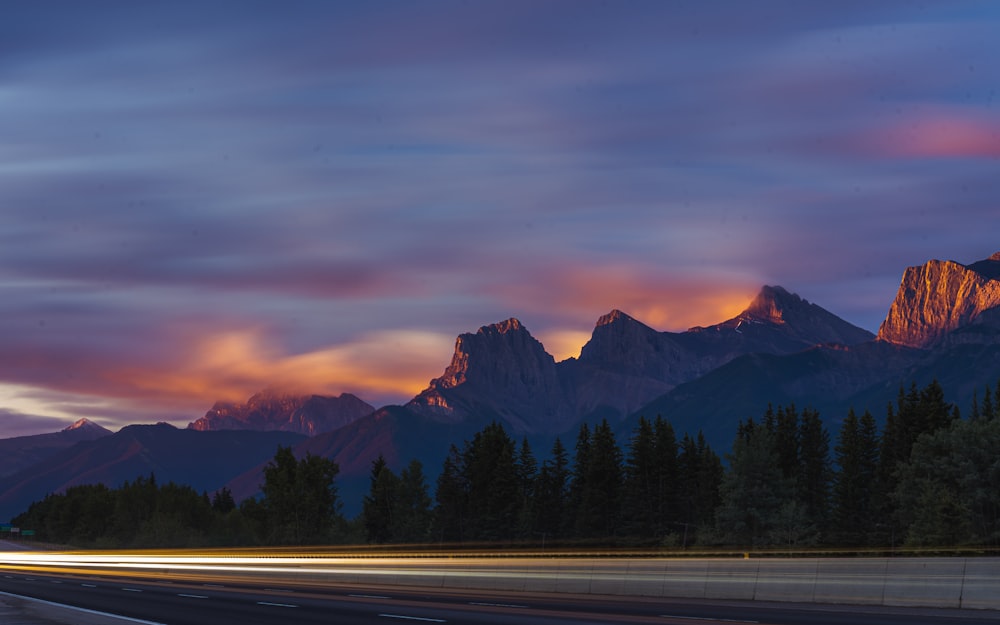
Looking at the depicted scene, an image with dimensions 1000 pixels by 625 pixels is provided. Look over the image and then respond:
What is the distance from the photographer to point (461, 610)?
31188 millimetres

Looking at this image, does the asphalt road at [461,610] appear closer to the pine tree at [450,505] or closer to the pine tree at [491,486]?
the pine tree at [491,486]

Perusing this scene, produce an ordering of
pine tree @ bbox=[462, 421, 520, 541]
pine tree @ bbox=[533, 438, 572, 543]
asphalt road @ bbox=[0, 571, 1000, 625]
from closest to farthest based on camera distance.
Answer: asphalt road @ bbox=[0, 571, 1000, 625] → pine tree @ bbox=[533, 438, 572, 543] → pine tree @ bbox=[462, 421, 520, 541]

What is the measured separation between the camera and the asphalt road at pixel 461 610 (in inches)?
1025

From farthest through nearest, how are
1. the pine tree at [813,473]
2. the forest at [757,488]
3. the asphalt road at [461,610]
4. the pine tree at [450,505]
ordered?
1. the pine tree at [450,505]
2. the pine tree at [813,473]
3. the forest at [757,488]
4. the asphalt road at [461,610]

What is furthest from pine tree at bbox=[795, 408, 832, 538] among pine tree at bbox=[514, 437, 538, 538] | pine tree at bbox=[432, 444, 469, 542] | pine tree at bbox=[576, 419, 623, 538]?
pine tree at bbox=[432, 444, 469, 542]

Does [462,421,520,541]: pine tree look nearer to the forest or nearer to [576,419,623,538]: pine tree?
the forest

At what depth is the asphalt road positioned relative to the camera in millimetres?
26031

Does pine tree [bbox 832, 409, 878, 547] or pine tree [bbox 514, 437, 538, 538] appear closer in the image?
pine tree [bbox 832, 409, 878, 547]

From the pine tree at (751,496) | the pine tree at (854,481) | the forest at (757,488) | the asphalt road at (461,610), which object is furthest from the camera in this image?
the pine tree at (854,481)

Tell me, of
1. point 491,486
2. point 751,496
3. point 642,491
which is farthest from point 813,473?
point 491,486

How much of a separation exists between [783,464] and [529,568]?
129739 mm

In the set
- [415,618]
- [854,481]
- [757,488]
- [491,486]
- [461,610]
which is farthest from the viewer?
[491,486]

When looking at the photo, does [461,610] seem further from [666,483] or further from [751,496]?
[666,483]

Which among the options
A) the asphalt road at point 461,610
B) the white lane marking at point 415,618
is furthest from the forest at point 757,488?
the white lane marking at point 415,618
